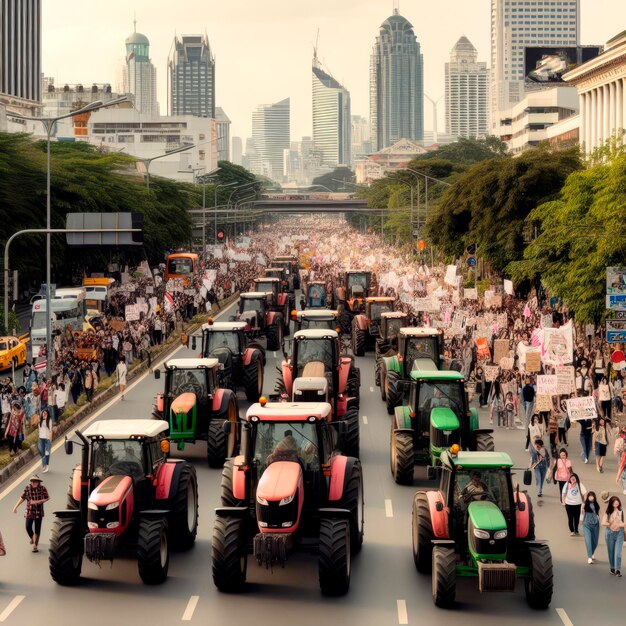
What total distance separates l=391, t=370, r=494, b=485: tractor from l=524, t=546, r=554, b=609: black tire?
6327 millimetres

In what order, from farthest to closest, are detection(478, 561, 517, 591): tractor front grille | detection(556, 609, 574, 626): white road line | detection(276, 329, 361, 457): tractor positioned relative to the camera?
detection(276, 329, 361, 457): tractor
detection(556, 609, 574, 626): white road line
detection(478, 561, 517, 591): tractor front grille

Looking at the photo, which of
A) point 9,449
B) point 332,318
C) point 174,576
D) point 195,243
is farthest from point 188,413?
point 195,243

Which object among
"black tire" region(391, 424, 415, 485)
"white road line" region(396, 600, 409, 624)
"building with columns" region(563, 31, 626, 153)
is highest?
"building with columns" region(563, 31, 626, 153)

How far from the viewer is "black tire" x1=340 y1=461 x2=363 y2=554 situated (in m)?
19.1

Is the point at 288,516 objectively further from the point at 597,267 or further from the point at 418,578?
the point at 597,267

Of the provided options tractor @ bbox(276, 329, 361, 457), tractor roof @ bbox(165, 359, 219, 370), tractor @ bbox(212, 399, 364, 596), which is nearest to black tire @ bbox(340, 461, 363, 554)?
tractor @ bbox(212, 399, 364, 596)

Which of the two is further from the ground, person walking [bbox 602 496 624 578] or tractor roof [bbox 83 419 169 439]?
tractor roof [bbox 83 419 169 439]

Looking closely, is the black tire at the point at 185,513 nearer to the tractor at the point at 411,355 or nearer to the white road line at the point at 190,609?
the white road line at the point at 190,609

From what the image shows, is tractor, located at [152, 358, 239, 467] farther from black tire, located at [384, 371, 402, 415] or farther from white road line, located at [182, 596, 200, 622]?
white road line, located at [182, 596, 200, 622]

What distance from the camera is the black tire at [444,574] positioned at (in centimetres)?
1725

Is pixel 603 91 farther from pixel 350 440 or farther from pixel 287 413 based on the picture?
pixel 287 413

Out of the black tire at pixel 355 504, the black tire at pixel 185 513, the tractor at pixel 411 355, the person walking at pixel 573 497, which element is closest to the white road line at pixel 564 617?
the black tire at pixel 355 504

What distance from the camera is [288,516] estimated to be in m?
17.5

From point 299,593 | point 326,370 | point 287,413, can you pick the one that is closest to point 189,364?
point 326,370
